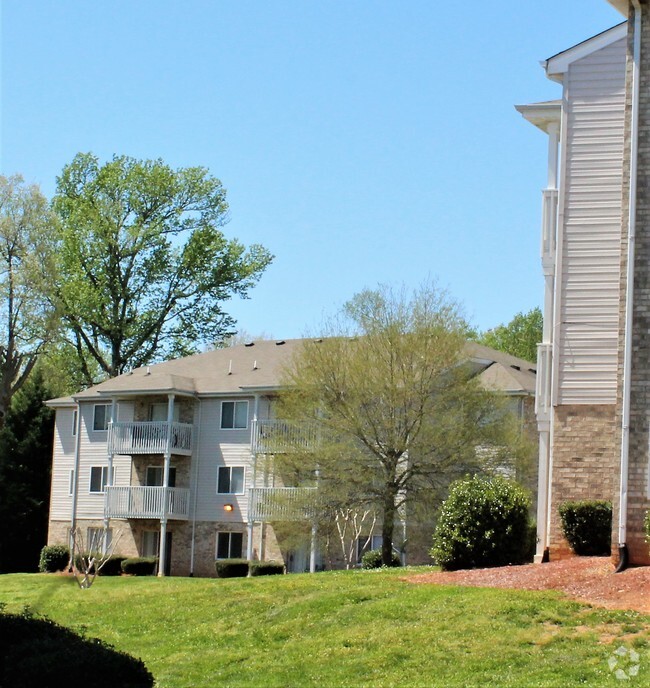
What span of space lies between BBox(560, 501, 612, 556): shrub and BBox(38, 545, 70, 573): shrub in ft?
89.7

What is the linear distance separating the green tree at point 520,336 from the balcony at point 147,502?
82.2 feet

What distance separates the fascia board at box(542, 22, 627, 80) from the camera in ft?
74.7

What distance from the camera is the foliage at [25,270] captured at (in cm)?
3547

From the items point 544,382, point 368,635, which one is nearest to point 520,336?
point 544,382

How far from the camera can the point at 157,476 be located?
148ft

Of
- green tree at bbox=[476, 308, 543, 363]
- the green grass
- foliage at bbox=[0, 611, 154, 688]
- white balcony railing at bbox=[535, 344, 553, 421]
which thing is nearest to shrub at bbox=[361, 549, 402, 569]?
white balcony railing at bbox=[535, 344, 553, 421]

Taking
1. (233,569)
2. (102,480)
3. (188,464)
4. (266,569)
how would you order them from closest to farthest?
(266,569) → (233,569) → (188,464) → (102,480)

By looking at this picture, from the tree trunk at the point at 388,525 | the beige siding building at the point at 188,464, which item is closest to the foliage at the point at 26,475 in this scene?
the beige siding building at the point at 188,464

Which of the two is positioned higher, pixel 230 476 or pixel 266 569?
pixel 230 476

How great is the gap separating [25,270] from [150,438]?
33.1 feet

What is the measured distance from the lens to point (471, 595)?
17.3 metres

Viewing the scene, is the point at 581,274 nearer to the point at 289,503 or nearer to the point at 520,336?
the point at 289,503

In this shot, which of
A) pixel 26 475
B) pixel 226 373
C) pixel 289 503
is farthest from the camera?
pixel 26 475

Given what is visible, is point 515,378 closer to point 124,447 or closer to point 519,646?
point 124,447
